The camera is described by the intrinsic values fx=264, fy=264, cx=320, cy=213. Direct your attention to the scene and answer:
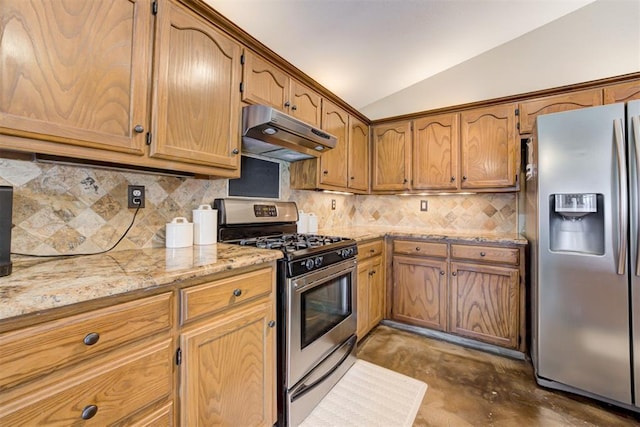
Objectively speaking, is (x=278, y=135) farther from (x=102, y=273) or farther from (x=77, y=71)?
(x=102, y=273)

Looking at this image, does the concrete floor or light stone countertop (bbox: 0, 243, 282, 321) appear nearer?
light stone countertop (bbox: 0, 243, 282, 321)

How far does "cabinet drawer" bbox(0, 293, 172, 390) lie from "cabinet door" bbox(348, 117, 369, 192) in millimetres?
2167

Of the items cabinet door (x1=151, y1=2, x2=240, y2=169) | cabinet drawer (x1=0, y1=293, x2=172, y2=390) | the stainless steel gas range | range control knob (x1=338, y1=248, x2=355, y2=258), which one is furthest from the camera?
range control knob (x1=338, y1=248, x2=355, y2=258)

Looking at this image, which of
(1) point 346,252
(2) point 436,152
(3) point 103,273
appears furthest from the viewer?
(2) point 436,152

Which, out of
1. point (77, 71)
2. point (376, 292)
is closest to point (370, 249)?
point (376, 292)

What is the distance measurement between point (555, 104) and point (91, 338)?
10.8 ft

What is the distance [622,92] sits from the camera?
2.01 meters

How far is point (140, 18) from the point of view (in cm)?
112

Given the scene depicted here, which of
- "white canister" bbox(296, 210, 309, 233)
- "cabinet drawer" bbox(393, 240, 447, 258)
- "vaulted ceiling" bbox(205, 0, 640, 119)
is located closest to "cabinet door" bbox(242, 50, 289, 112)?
"vaulted ceiling" bbox(205, 0, 640, 119)

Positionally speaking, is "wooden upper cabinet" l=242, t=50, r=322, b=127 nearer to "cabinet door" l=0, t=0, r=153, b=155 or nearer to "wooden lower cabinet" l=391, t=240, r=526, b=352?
"cabinet door" l=0, t=0, r=153, b=155

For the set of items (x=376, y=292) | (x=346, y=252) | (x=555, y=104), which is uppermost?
(x=555, y=104)

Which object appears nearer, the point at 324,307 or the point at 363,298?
the point at 324,307

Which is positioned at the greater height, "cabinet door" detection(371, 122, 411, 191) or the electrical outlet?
"cabinet door" detection(371, 122, 411, 191)

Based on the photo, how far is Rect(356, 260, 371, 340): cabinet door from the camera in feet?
7.32
